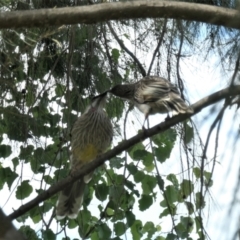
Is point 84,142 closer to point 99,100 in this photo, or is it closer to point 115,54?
point 99,100

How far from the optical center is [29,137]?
4.26 metres

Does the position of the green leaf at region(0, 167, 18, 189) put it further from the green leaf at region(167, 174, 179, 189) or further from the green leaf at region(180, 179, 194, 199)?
the green leaf at region(180, 179, 194, 199)

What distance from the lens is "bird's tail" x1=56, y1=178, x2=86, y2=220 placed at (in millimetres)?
4523

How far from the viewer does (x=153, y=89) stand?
367cm

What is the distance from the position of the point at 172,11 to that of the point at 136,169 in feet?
5.79

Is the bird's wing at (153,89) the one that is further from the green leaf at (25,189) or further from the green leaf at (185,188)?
the green leaf at (25,189)

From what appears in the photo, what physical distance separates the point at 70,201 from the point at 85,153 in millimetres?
404

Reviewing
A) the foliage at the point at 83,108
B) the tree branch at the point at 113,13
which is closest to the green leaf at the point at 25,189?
the foliage at the point at 83,108

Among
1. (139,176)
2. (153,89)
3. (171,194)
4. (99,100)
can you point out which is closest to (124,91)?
(99,100)

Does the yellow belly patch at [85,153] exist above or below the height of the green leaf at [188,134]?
above

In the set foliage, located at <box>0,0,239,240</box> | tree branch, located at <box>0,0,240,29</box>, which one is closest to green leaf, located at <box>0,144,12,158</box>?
foliage, located at <box>0,0,239,240</box>

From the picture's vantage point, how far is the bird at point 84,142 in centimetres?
461

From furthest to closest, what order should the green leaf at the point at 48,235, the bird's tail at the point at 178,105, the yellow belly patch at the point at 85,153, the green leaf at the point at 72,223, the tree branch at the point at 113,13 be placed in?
the yellow belly patch at the point at 85,153
the green leaf at the point at 72,223
the green leaf at the point at 48,235
the bird's tail at the point at 178,105
the tree branch at the point at 113,13

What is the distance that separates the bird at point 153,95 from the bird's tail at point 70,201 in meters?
0.81
